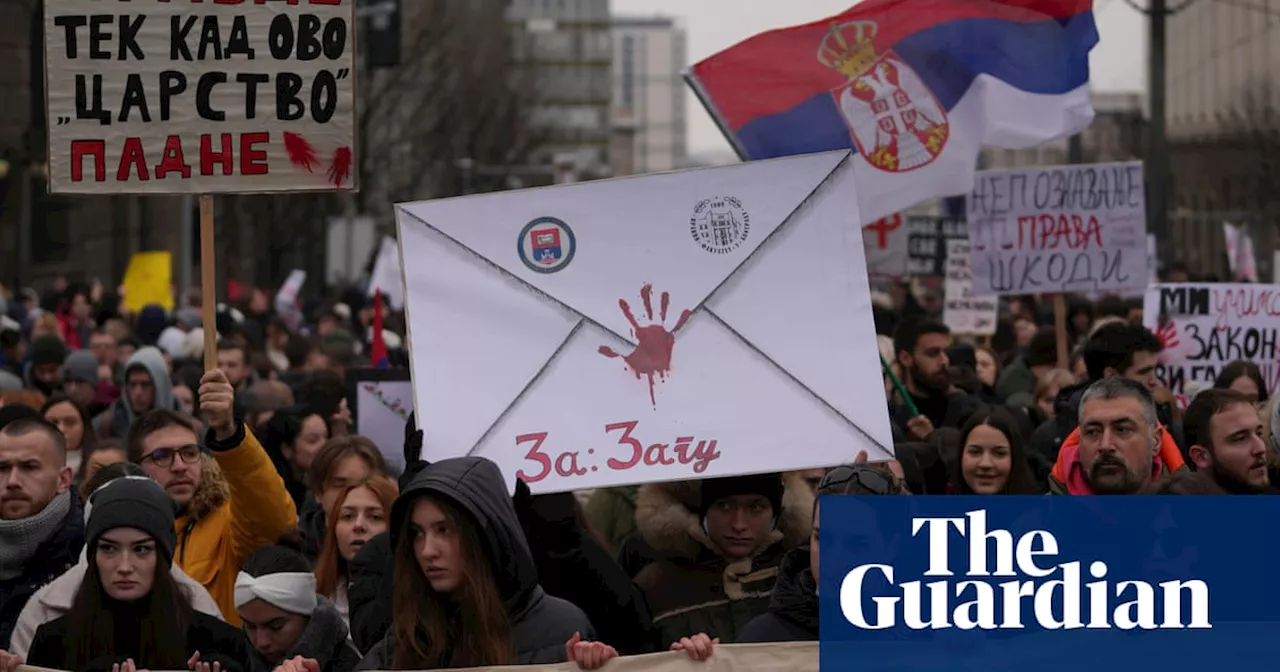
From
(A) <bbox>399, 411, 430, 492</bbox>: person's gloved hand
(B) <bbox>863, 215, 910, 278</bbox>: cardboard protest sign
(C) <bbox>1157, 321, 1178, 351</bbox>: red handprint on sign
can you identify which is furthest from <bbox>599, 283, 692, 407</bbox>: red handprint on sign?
(B) <bbox>863, 215, 910, 278</bbox>: cardboard protest sign

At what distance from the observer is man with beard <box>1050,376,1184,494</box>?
649 cm

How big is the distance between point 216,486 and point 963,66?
4475 mm

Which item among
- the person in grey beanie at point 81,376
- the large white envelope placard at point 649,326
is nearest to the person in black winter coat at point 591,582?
the large white envelope placard at point 649,326

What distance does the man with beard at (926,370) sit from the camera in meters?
10.4

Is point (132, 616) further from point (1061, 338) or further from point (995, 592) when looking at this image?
point (1061, 338)

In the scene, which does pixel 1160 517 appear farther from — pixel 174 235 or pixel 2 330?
pixel 174 235

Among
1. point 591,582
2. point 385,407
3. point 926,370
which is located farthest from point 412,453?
point 926,370

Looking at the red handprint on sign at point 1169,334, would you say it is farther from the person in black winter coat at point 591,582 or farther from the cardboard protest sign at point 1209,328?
the person in black winter coat at point 591,582

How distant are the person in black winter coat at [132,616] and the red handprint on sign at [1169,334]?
679cm

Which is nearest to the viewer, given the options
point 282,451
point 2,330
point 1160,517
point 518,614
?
point 1160,517

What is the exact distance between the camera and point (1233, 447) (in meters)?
6.79

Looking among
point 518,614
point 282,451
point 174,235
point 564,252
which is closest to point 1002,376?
point 282,451

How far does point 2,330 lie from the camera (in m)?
16.7

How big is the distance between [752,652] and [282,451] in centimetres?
472
